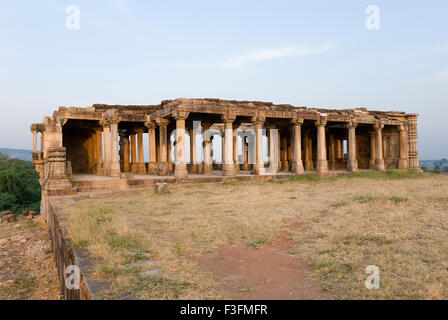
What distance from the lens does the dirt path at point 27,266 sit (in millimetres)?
6777

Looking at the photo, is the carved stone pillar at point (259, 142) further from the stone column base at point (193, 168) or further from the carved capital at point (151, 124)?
the carved capital at point (151, 124)

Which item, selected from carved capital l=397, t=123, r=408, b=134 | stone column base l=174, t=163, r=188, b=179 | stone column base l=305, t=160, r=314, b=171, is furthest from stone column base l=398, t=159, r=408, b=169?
stone column base l=174, t=163, r=188, b=179

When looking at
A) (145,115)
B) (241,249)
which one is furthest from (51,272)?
(145,115)

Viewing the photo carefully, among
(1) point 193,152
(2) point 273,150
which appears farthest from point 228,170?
(2) point 273,150

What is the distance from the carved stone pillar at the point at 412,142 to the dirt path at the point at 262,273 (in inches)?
1055

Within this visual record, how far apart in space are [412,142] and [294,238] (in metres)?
26.5

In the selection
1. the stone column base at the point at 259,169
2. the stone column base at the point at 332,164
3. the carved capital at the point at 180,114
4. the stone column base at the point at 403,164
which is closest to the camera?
the carved capital at the point at 180,114

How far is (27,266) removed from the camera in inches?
342

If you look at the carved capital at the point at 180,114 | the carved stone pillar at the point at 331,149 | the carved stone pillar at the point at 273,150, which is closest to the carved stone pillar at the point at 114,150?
the carved capital at the point at 180,114

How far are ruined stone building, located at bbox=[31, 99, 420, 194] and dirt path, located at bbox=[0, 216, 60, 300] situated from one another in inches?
82.3

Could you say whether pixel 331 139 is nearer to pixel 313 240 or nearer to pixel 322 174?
pixel 322 174

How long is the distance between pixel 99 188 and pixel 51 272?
24.6 feet

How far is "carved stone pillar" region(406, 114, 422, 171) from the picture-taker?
27453mm

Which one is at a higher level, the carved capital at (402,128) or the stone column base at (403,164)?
the carved capital at (402,128)
